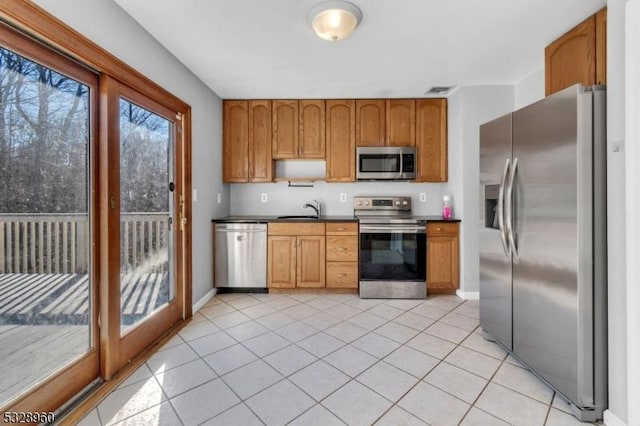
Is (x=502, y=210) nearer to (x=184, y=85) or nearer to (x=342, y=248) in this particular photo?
(x=342, y=248)

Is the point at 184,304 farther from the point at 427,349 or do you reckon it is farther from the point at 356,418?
the point at 427,349

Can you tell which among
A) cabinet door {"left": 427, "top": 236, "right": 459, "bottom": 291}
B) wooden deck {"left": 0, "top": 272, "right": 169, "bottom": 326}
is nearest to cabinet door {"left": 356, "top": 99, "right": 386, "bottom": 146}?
cabinet door {"left": 427, "top": 236, "right": 459, "bottom": 291}

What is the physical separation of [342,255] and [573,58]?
2.60 metres

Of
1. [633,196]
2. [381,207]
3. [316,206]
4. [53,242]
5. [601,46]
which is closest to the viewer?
[633,196]

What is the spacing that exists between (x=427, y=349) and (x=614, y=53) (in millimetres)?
2098

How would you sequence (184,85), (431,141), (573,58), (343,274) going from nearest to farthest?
(573,58) → (184,85) → (343,274) → (431,141)

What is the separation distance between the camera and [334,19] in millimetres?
1812

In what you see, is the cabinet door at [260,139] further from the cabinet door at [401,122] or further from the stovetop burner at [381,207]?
the cabinet door at [401,122]

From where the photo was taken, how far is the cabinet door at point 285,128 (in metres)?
3.54

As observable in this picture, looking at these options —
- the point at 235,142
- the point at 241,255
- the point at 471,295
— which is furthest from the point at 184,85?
the point at 471,295

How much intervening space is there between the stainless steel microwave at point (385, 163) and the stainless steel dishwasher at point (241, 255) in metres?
1.45

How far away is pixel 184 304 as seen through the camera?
8.55 feet

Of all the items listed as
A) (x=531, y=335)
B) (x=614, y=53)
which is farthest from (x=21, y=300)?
(x=614, y=53)

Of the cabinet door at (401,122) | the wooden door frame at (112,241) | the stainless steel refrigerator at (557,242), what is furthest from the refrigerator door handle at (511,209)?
the wooden door frame at (112,241)
